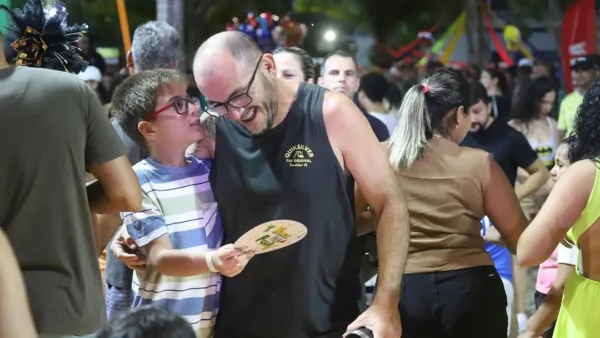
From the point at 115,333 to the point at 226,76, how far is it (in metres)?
1.39

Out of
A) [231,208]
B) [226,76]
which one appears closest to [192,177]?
[231,208]

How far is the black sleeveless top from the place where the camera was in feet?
11.3

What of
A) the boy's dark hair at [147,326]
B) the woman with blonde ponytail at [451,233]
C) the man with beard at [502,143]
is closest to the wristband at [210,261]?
the boy's dark hair at [147,326]

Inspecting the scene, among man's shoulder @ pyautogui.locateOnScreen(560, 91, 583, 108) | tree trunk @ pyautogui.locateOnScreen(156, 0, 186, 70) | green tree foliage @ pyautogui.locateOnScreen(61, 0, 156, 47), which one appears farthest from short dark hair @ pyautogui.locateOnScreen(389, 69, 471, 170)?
green tree foliage @ pyautogui.locateOnScreen(61, 0, 156, 47)

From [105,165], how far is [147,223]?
0.46m

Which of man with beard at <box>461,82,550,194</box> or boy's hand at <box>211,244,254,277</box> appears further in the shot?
man with beard at <box>461,82,550,194</box>

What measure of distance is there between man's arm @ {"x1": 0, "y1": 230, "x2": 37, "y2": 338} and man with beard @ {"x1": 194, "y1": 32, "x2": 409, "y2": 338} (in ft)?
4.57

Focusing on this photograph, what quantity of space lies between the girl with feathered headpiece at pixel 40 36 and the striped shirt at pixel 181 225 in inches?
20.3

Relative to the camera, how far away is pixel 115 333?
2.22m

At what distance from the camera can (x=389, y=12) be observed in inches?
1085

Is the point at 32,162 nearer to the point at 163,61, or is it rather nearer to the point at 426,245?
the point at 426,245

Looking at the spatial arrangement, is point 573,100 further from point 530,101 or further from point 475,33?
point 475,33

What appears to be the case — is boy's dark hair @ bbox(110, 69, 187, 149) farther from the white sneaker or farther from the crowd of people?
the white sneaker

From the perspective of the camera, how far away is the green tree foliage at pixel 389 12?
2586 centimetres
